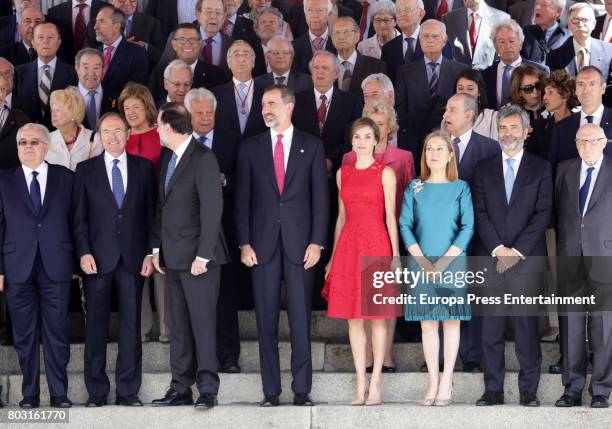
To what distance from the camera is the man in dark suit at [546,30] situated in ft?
35.2

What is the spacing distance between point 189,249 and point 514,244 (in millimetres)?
1959

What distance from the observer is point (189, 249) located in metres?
8.17

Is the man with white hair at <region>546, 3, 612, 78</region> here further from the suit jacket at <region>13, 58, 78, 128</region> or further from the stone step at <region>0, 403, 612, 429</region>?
the suit jacket at <region>13, 58, 78, 128</region>

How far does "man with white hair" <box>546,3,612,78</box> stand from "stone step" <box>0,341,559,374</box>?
7.72 feet

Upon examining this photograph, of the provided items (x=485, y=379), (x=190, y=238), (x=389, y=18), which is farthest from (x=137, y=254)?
(x=389, y=18)

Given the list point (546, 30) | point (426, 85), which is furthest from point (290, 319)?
point (546, 30)

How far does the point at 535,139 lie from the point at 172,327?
9.06 ft

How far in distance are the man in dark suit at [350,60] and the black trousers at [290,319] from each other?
2.06 metres

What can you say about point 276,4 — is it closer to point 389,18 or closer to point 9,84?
Answer: point 389,18

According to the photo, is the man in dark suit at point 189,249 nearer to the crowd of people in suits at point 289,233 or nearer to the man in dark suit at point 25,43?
the crowd of people in suits at point 289,233

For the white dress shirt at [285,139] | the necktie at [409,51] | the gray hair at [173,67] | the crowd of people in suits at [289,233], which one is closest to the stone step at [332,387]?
the crowd of people in suits at [289,233]

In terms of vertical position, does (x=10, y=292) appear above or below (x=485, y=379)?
above

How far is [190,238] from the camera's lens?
8188mm

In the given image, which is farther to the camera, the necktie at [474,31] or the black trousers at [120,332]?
the necktie at [474,31]
